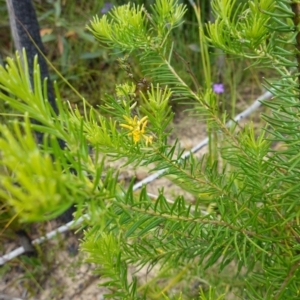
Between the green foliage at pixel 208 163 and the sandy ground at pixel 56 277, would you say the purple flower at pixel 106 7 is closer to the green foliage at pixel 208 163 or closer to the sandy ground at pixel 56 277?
the sandy ground at pixel 56 277

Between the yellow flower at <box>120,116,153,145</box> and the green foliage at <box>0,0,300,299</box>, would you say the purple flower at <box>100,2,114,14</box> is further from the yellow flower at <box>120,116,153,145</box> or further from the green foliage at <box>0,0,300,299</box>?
the yellow flower at <box>120,116,153,145</box>

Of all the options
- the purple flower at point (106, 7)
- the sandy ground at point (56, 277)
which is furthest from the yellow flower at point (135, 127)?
the purple flower at point (106, 7)

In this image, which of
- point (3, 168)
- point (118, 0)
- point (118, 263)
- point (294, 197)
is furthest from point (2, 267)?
point (118, 0)

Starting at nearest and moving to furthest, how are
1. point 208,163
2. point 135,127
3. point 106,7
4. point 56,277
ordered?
point 135,127 < point 208,163 < point 56,277 < point 106,7

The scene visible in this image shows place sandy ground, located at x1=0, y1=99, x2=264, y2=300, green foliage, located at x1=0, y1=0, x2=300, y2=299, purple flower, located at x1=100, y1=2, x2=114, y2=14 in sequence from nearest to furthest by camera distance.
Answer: green foliage, located at x1=0, y1=0, x2=300, y2=299
sandy ground, located at x1=0, y1=99, x2=264, y2=300
purple flower, located at x1=100, y1=2, x2=114, y2=14

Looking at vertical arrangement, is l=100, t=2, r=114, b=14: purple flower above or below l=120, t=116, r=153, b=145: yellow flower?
below

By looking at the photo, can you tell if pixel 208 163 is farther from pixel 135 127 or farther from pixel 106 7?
pixel 106 7

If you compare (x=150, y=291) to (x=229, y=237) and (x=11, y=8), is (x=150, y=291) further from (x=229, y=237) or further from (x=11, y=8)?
(x=11, y=8)

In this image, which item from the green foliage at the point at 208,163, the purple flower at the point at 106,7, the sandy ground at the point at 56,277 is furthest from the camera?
the purple flower at the point at 106,7

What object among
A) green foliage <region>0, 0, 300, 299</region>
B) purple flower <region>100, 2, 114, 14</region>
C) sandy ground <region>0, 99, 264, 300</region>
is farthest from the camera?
purple flower <region>100, 2, 114, 14</region>

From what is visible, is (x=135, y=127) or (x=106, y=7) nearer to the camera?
(x=135, y=127)

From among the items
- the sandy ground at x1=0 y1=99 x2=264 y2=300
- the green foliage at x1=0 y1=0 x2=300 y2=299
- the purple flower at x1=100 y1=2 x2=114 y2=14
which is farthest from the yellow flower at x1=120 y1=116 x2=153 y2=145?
the purple flower at x1=100 y1=2 x2=114 y2=14

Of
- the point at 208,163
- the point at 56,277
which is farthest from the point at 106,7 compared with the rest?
the point at 208,163
